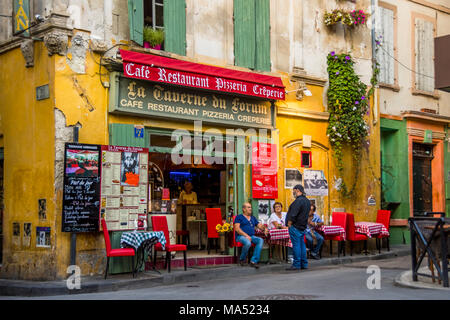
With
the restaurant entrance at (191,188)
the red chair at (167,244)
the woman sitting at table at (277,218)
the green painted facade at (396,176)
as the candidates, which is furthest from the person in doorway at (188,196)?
the green painted facade at (396,176)

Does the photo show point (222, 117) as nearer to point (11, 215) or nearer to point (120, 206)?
point (120, 206)

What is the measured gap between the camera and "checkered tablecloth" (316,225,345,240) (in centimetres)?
1528

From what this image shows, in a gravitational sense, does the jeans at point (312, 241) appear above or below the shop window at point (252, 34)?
below

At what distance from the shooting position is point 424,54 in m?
20.5

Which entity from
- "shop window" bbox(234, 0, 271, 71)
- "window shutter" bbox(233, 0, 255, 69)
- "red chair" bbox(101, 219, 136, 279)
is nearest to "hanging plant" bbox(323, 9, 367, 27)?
"shop window" bbox(234, 0, 271, 71)

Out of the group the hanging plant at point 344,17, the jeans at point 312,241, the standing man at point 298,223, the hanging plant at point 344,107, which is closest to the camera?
the standing man at point 298,223

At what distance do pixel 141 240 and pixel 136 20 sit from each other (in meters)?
4.31

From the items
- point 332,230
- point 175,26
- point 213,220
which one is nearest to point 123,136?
point 175,26

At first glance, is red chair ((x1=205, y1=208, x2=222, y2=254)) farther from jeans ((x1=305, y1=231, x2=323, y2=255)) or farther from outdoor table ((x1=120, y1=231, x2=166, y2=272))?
outdoor table ((x1=120, y1=231, x2=166, y2=272))

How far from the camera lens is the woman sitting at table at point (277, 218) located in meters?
14.4

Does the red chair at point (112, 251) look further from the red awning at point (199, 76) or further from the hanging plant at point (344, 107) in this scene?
the hanging plant at point (344, 107)

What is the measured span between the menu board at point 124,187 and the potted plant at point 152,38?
7.19 ft

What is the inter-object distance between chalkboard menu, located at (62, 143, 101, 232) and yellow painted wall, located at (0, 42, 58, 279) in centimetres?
34

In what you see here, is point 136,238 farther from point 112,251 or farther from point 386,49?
point 386,49
